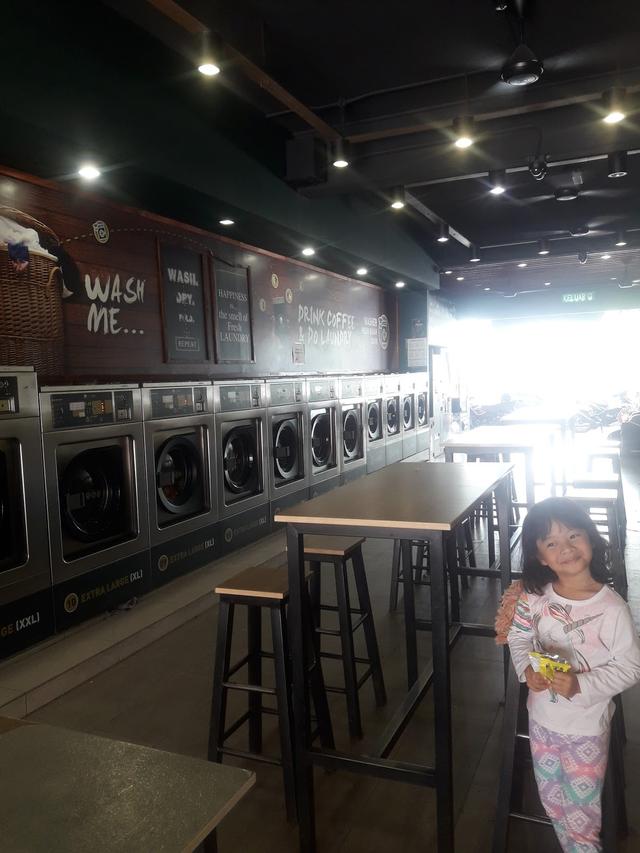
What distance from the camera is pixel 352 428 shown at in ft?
24.3

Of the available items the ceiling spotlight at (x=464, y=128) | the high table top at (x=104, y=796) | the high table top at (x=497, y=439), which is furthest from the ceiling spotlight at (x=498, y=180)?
the high table top at (x=104, y=796)

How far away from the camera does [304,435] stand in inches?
241

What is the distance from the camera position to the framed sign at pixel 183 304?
16.8 ft

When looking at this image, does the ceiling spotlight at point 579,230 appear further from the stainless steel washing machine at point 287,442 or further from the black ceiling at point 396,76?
the stainless steel washing machine at point 287,442

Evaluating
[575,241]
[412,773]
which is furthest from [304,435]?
[575,241]

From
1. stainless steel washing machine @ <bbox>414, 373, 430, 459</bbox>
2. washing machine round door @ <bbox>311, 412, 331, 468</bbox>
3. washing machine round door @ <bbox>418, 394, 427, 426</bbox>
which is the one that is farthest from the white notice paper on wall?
washing machine round door @ <bbox>311, 412, 331, 468</bbox>

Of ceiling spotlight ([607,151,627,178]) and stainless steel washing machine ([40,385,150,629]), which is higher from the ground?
ceiling spotlight ([607,151,627,178])

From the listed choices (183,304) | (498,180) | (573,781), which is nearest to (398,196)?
(498,180)

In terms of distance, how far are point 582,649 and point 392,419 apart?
697 centimetres

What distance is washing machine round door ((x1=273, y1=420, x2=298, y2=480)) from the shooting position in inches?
226

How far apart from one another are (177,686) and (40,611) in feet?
2.68

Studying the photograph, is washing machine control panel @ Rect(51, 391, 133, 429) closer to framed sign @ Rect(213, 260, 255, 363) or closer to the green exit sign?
framed sign @ Rect(213, 260, 255, 363)

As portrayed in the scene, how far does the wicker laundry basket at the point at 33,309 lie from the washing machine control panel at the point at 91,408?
61cm

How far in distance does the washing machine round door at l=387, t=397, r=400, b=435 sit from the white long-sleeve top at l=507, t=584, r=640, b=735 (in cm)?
662
